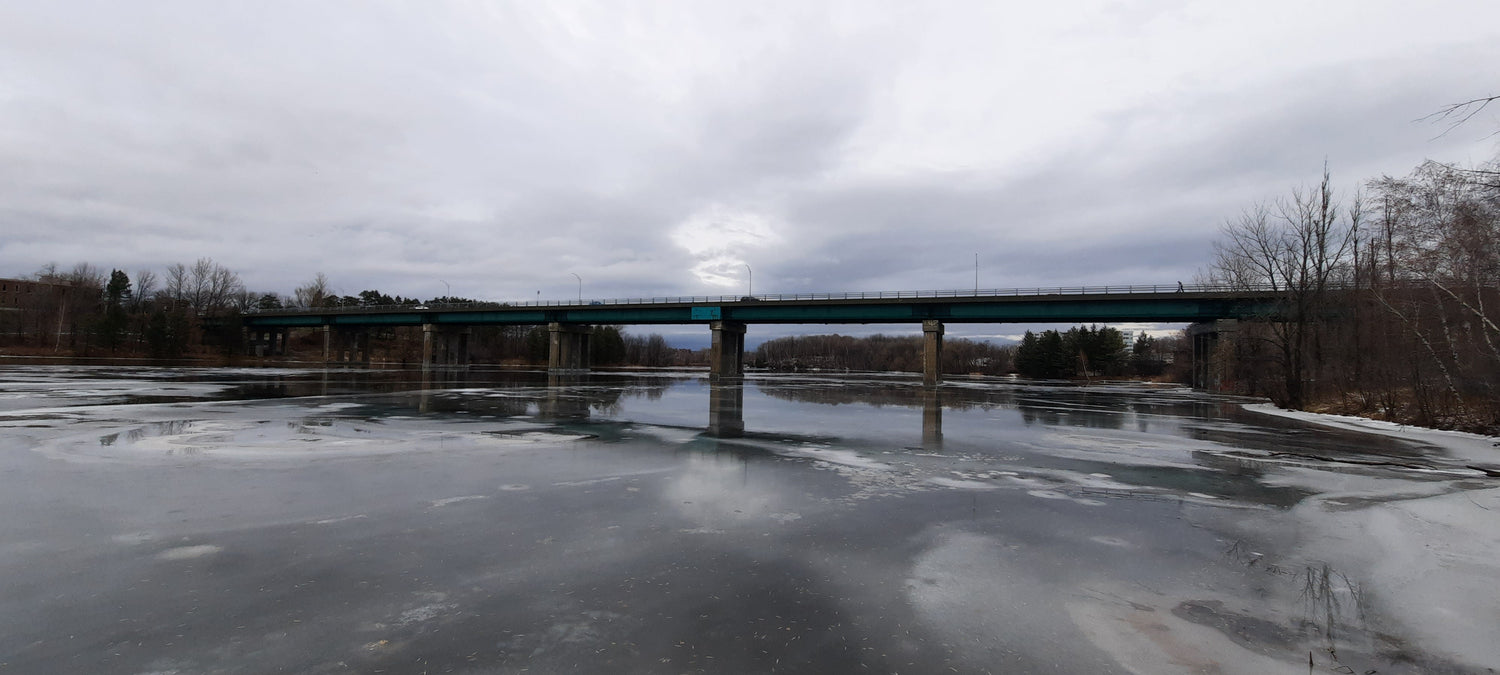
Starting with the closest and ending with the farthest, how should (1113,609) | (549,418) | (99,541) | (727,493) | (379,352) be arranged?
(1113,609)
(99,541)
(727,493)
(549,418)
(379,352)

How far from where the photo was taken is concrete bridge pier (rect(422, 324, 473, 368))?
85188 millimetres

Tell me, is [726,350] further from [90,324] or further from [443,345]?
[90,324]

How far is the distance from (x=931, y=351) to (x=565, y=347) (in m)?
46.4

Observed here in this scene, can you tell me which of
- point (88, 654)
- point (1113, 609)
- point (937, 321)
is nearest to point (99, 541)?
point (88, 654)

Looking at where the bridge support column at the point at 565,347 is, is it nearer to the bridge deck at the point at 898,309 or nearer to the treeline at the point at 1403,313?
the bridge deck at the point at 898,309

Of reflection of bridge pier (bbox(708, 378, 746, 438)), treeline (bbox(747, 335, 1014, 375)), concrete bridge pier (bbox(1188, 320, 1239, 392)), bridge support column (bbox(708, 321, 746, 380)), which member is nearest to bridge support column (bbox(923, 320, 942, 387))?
bridge support column (bbox(708, 321, 746, 380))

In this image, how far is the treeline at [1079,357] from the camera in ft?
376

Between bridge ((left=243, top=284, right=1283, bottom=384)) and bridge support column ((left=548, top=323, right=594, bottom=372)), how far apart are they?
145mm

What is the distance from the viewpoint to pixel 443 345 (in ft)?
308

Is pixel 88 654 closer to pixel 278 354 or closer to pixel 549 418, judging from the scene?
pixel 549 418

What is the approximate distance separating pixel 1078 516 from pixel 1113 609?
353 centimetres

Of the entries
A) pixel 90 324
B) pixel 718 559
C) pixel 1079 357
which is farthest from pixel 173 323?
pixel 1079 357

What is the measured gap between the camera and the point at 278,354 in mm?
115000

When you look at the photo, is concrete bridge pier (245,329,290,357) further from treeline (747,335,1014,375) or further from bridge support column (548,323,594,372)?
treeline (747,335,1014,375)
